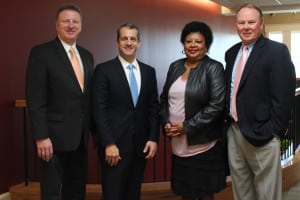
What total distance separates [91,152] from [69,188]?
2146 millimetres

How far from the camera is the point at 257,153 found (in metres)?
2.41

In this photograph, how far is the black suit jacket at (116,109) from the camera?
97.8 inches

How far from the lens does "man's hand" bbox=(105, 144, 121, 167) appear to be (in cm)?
247

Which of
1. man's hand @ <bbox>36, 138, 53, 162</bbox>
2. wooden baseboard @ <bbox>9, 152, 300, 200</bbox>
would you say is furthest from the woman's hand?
wooden baseboard @ <bbox>9, 152, 300, 200</bbox>

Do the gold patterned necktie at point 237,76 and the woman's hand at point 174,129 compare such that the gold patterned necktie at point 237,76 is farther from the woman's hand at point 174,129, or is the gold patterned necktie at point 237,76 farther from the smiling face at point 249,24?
the woman's hand at point 174,129

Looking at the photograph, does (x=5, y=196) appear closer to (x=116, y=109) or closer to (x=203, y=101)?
(x=116, y=109)

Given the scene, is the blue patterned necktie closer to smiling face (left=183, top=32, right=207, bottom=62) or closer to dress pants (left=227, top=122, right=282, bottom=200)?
smiling face (left=183, top=32, right=207, bottom=62)

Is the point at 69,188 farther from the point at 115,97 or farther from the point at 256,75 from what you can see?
the point at 256,75

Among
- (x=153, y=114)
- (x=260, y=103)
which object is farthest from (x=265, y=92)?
(x=153, y=114)

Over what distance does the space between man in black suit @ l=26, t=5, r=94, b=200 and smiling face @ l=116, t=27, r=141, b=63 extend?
28 cm

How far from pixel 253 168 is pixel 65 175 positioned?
121cm

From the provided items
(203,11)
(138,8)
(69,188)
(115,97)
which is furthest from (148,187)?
(203,11)

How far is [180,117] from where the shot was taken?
2549 mm

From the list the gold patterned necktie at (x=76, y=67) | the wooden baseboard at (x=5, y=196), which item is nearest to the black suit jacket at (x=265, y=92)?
the gold patterned necktie at (x=76, y=67)
